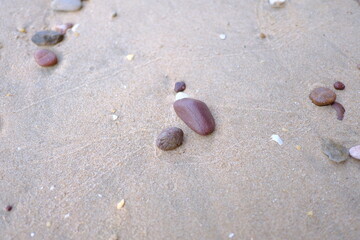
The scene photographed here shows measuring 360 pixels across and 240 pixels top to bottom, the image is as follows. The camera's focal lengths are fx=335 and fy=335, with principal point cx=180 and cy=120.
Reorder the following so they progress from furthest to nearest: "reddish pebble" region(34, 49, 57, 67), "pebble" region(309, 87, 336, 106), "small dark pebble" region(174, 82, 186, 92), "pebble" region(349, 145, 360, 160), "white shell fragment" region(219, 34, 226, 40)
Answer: "white shell fragment" region(219, 34, 226, 40) < "reddish pebble" region(34, 49, 57, 67) < "small dark pebble" region(174, 82, 186, 92) < "pebble" region(309, 87, 336, 106) < "pebble" region(349, 145, 360, 160)

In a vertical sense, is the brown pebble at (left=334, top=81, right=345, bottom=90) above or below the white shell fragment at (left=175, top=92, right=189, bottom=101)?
above

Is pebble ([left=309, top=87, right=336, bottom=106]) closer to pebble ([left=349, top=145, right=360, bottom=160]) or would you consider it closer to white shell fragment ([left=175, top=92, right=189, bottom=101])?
pebble ([left=349, top=145, right=360, bottom=160])

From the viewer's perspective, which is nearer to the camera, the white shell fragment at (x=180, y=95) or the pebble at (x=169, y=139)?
the pebble at (x=169, y=139)

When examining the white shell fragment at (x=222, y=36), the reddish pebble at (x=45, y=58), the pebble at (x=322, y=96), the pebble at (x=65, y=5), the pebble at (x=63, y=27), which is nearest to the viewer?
the pebble at (x=322, y=96)

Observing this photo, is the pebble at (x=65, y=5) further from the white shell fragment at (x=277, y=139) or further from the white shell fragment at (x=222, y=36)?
the white shell fragment at (x=277, y=139)

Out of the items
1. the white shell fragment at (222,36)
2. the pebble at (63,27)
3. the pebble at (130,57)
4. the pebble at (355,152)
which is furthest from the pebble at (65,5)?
the pebble at (355,152)

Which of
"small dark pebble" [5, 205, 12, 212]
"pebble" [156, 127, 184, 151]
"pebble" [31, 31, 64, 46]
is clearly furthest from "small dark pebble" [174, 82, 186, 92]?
"small dark pebble" [5, 205, 12, 212]

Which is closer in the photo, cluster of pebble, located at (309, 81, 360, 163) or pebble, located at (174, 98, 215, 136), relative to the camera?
→ cluster of pebble, located at (309, 81, 360, 163)
